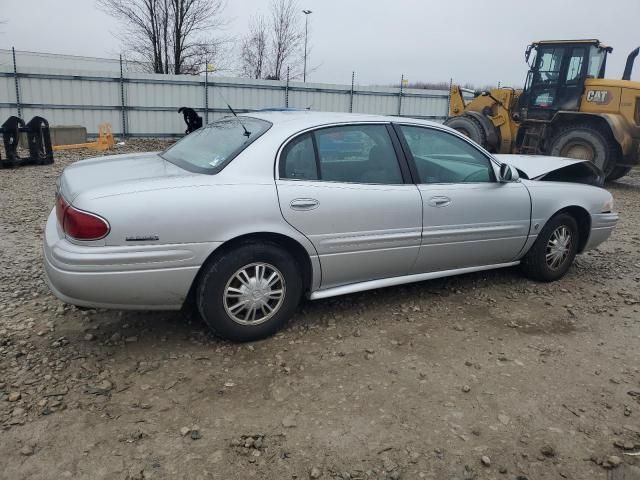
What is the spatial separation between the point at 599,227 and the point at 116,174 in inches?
167

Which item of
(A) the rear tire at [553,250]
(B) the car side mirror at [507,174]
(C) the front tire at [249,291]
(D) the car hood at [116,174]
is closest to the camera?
(D) the car hood at [116,174]

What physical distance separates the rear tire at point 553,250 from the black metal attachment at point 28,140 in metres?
9.72

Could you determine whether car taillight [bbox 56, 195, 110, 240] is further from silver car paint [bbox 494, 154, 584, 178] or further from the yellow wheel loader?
the yellow wheel loader

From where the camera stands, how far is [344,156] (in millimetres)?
3691

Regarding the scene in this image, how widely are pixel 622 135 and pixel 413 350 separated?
944 centimetres

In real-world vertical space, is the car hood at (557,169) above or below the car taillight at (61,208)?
above

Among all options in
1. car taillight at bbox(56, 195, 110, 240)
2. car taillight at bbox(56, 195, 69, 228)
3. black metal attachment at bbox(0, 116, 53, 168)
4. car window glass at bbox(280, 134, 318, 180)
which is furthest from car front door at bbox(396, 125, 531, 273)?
black metal attachment at bbox(0, 116, 53, 168)

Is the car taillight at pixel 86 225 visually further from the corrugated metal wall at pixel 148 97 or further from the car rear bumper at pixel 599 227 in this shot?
the corrugated metal wall at pixel 148 97

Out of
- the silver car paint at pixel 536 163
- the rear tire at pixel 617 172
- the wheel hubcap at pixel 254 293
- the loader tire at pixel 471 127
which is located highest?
the loader tire at pixel 471 127

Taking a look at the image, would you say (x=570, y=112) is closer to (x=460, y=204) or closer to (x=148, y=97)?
(x=460, y=204)

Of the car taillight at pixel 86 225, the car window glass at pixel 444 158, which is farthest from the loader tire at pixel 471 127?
the car taillight at pixel 86 225

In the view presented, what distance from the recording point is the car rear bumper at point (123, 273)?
114 inches

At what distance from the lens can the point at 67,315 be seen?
3.71 m

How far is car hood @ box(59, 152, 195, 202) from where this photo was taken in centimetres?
306
